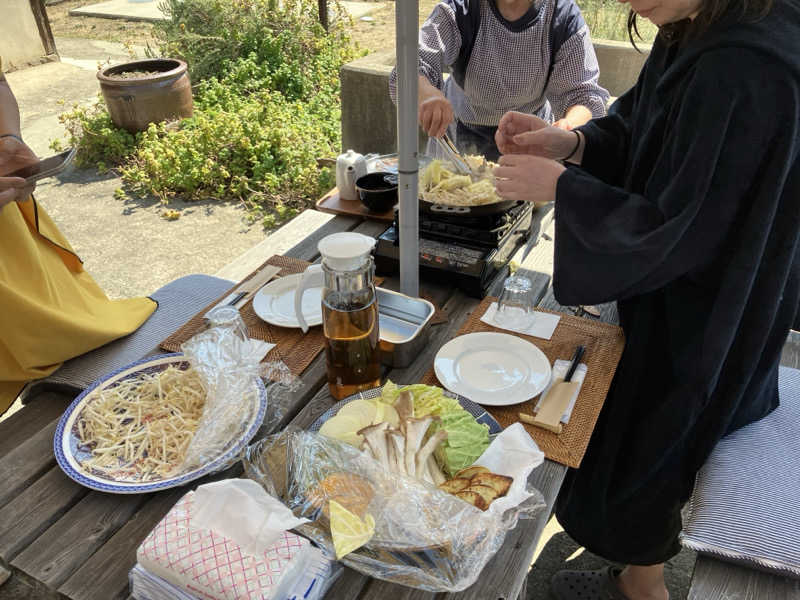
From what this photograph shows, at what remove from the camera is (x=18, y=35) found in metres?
7.63

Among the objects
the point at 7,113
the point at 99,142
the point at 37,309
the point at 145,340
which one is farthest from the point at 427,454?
the point at 99,142

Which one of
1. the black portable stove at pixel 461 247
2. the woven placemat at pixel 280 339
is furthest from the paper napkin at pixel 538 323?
the woven placemat at pixel 280 339

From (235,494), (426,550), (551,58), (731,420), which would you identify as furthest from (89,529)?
(551,58)

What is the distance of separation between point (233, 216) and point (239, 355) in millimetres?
3590

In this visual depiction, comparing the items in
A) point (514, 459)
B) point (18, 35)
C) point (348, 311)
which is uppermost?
point (348, 311)

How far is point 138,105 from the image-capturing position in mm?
5465

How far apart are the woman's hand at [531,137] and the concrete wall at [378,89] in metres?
3.06

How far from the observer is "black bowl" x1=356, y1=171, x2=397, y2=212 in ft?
7.59

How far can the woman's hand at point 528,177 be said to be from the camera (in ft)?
4.64

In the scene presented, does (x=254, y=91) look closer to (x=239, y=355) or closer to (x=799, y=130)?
(x=239, y=355)

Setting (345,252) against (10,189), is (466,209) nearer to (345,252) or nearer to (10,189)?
(345,252)

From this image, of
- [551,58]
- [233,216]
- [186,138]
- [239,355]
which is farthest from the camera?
[186,138]

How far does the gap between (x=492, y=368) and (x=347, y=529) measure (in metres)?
0.63

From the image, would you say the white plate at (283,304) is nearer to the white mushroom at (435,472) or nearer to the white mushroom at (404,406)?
the white mushroom at (404,406)
